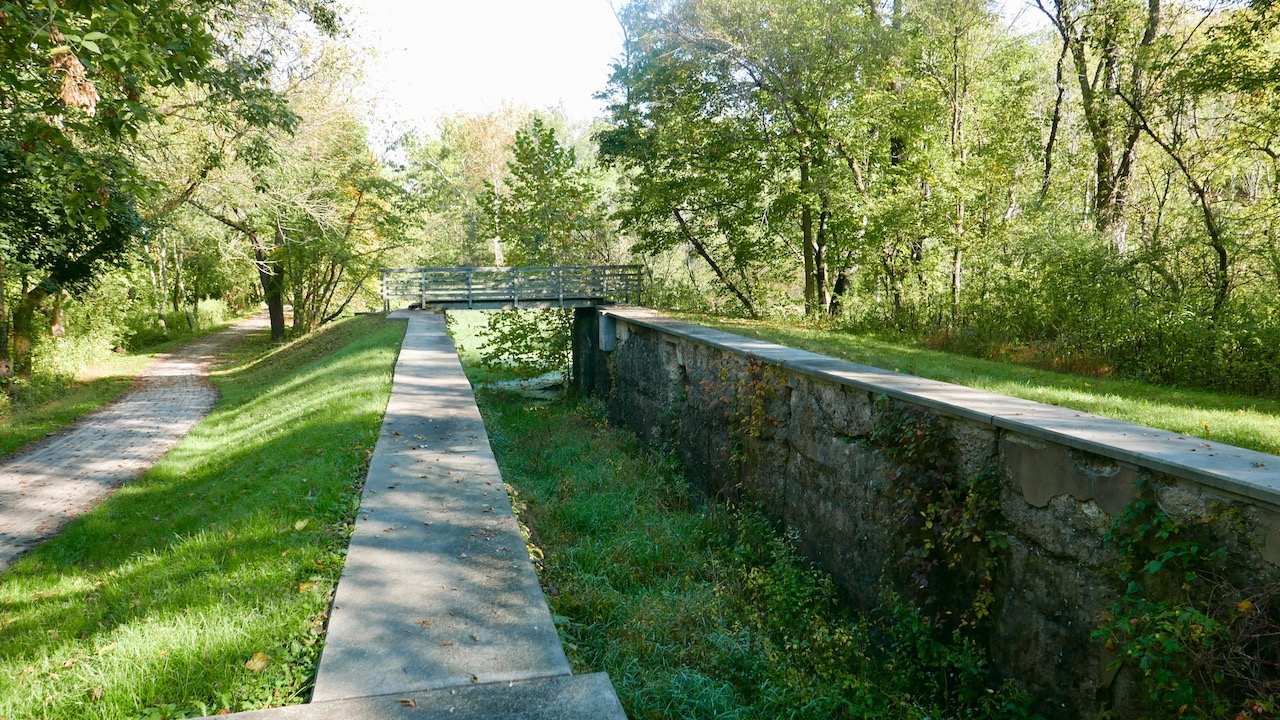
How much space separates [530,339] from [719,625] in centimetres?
1362

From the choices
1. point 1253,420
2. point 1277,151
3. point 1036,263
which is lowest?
point 1253,420

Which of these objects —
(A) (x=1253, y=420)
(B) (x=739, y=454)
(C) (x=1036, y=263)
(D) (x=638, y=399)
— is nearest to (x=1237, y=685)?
(A) (x=1253, y=420)

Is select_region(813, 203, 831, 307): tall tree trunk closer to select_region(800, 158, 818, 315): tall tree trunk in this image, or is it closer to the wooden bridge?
select_region(800, 158, 818, 315): tall tree trunk

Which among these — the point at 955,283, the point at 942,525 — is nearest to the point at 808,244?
the point at 955,283

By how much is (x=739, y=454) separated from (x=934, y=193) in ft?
29.2

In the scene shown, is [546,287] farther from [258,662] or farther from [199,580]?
[258,662]

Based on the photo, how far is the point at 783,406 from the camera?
830 centimetres

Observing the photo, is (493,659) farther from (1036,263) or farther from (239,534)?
(1036,263)

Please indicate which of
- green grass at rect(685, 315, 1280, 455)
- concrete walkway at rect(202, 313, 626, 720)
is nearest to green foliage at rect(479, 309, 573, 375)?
green grass at rect(685, 315, 1280, 455)

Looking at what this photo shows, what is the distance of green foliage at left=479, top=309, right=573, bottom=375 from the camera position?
18.7 m

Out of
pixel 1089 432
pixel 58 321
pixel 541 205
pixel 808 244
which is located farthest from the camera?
pixel 58 321

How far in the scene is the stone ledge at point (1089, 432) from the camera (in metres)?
3.60

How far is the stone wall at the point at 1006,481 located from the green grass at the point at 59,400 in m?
11.5

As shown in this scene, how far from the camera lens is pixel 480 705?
2.71 meters
